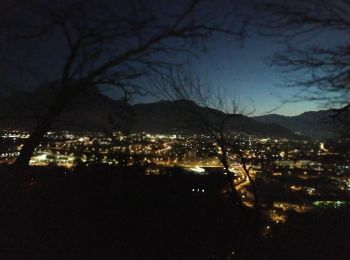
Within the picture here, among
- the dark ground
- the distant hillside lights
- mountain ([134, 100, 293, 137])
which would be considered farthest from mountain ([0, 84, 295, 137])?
the distant hillside lights

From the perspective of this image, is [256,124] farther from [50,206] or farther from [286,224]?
[50,206]

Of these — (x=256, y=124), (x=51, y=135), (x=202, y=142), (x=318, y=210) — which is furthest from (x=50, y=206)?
(x=318, y=210)

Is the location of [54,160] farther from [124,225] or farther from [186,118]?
[186,118]

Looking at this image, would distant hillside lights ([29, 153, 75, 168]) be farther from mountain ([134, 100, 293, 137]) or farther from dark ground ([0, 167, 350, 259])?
mountain ([134, 100, 293, 137])

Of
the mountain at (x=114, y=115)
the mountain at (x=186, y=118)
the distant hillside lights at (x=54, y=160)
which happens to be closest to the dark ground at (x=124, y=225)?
the distant hillside lights at (x=54, y=160)

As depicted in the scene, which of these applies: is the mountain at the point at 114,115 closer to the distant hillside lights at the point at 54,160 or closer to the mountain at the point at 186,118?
the mountain at the point at 186,118

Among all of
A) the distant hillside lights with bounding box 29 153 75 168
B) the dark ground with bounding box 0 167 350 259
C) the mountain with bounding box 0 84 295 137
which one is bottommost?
the dark ground with bounding box 0 167 350 259
